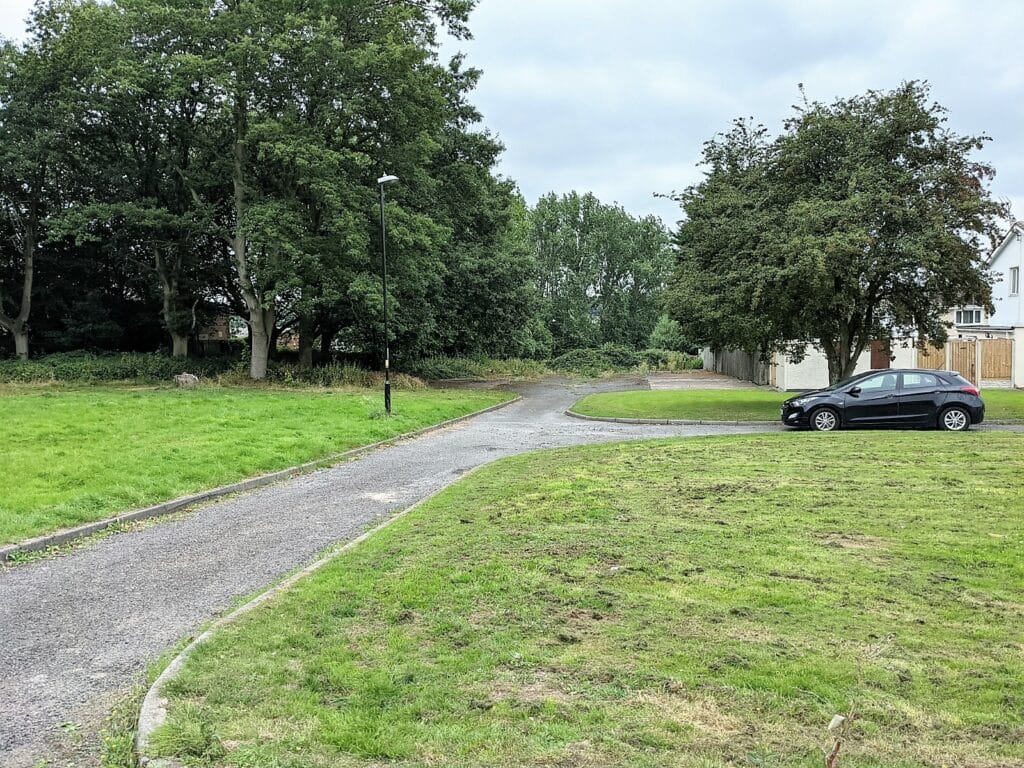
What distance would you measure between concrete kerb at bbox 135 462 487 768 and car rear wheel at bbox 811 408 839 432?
41.7ft

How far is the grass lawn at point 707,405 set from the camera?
19922 millimetres

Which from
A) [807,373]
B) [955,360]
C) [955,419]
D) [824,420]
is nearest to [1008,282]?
[955,360]

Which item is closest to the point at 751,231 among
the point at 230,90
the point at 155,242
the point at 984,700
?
Answer: the point at 984,700

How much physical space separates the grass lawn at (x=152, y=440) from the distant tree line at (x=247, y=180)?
26.7 feet

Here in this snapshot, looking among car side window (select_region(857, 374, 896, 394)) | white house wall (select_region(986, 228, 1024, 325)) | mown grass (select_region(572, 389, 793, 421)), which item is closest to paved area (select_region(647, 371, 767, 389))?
mown grass (select_region(572, 389, 793, 421))

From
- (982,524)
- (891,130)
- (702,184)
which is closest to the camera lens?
(982,524)

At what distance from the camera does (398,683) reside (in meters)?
3.65

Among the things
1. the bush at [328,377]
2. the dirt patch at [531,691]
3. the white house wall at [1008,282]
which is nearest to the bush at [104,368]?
the bush at [328,377]

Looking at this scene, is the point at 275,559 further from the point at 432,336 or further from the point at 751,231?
the point at 432,336

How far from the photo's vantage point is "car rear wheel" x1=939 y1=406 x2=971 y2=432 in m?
16.1

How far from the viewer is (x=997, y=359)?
97.3 feet

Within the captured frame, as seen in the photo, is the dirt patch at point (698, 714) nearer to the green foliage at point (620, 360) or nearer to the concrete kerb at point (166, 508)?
the concrete kerb at point (166, 508)

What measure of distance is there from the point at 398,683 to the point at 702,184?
99.8ft

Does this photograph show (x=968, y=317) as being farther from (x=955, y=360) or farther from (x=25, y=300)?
(x=25, y=300)
